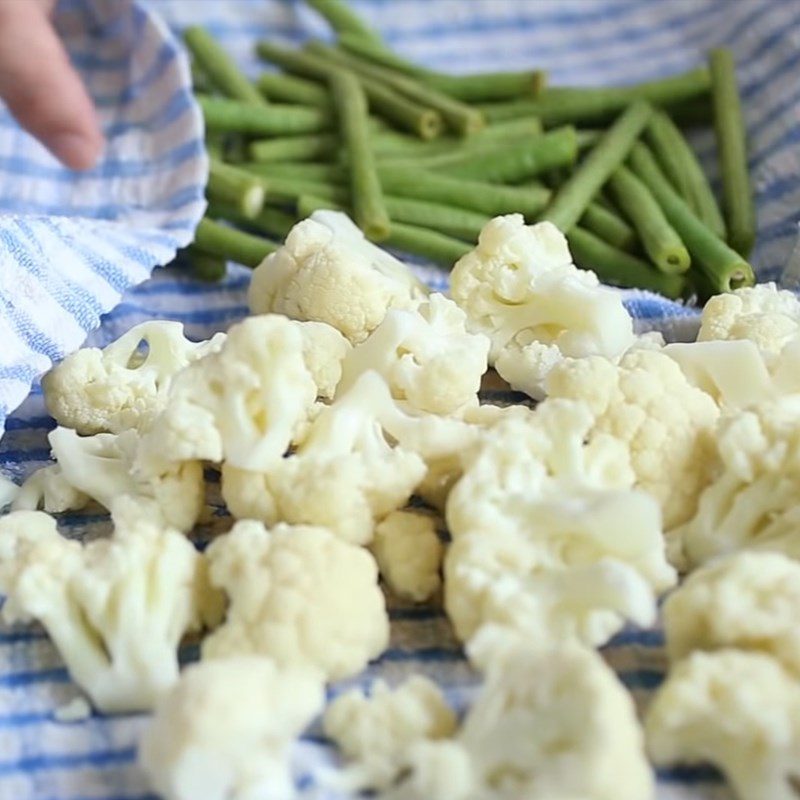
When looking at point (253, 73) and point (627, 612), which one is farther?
point (253, 73)

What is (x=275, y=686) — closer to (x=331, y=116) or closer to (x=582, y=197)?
(x=582, y=197)

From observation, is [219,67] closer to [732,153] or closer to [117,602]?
[732,153]

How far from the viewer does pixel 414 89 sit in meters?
1.65

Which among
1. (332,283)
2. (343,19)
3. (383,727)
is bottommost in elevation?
(383,727)

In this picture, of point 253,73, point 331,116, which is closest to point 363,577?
point 331,116

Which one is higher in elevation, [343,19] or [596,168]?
[343,19]

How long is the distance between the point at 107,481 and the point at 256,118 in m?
0.76

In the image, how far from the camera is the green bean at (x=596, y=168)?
1430 millimetres

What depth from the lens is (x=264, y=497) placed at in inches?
34.7

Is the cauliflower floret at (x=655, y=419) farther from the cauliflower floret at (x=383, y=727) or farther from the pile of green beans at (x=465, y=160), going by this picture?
the pile of green beans at (x=465, y=160)

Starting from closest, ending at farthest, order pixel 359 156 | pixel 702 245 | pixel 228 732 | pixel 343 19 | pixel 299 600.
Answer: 1. pixel 228 732
2. pixel 299 600
3. pixel 702 245
4. pixel 359 156
5. pixel 343 19

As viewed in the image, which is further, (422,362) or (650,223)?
(650,223)

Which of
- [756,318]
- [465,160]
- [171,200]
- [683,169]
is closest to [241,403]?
[756,318]

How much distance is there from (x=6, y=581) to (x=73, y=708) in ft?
0.36
